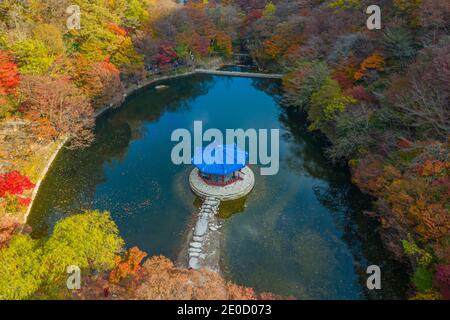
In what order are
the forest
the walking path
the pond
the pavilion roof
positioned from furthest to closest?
the walking path < the pavilion roof < the pond < the forest

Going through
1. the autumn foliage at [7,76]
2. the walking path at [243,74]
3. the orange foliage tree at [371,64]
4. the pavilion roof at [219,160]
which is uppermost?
the walking path at [243,74]

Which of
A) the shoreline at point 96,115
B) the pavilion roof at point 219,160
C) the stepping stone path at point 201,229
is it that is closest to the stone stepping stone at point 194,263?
the stepping stone path at point 201,229

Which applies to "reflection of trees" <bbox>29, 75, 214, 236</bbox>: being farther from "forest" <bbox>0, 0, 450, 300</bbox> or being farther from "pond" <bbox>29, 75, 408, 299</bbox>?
"forest" <bbox>0, 0, 450, 300</bbox>

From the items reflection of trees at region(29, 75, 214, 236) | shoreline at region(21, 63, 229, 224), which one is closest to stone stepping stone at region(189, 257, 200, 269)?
reflection of trees at region(29, 75, 214, 236)

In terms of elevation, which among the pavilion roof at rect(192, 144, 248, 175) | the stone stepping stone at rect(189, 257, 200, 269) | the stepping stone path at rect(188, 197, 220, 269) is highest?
the pavilion roof at rect(192, 144, 248, 175)

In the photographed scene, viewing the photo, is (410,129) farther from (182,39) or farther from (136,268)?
(182,39)

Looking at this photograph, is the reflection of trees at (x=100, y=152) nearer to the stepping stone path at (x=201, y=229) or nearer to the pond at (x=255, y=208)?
the pond at (x=255, y=208)
